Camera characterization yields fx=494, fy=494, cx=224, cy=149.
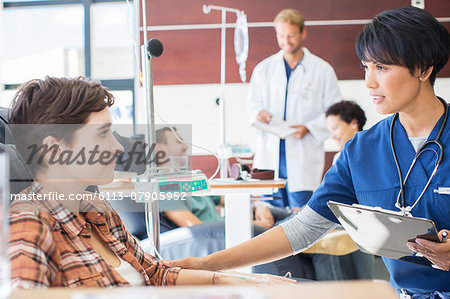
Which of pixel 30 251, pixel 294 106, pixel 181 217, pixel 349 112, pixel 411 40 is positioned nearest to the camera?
pixel 30 251

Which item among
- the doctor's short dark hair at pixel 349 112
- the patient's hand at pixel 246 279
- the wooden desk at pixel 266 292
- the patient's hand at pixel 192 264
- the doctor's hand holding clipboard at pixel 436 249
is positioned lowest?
the patient's hand at pixel 192 264

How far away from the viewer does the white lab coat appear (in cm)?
334

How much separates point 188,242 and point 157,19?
2.73 m

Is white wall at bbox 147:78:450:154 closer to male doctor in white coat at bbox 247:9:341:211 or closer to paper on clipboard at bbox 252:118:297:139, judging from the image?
male doctor in white coat at bbox 247:9:341:211

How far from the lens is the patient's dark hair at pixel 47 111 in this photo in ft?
3.39

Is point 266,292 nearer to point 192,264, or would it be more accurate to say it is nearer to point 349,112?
point 192,264

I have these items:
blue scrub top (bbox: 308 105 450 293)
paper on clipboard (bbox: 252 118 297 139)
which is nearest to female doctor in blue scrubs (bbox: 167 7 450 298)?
blue scrub top (bbox: 308 105 450 293)

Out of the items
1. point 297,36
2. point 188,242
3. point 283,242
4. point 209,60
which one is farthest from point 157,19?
point 283,242

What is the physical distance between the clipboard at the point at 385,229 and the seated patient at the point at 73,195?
334mm

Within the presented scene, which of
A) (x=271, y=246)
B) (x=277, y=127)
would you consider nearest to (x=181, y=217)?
(x=277, y=127)

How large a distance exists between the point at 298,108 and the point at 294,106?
0.10 feet

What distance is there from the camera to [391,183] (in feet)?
4.22

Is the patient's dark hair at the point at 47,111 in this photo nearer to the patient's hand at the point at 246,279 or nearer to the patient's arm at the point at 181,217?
the patient's hand at the point at 246,279

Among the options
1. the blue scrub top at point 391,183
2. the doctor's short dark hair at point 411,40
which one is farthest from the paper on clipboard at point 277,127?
the doctor's short dark hair at point 411,40
